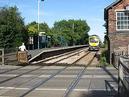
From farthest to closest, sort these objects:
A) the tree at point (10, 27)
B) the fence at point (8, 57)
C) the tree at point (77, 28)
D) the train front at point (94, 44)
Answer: the tree at point (77, 28) → the train front at point (94, 44) → the tree at point (10, 27) → the fence at point (8, 57)

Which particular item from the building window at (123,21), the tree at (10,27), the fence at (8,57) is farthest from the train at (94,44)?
the fence at (8,57)

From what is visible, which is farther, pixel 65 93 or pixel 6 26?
pixel 6 26

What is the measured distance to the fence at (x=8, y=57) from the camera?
116ft

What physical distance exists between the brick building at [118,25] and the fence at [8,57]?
8.69 metres

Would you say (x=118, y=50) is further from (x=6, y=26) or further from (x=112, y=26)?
(x=6, y=26)

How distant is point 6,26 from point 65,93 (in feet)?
114

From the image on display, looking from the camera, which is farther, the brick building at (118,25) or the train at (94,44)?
the train at (94,44)

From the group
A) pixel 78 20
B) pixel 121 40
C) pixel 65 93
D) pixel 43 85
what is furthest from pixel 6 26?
pixel 78 20

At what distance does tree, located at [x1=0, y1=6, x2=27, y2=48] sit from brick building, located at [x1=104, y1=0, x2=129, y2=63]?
14.0m

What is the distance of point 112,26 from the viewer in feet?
135

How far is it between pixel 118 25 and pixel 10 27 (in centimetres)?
1481

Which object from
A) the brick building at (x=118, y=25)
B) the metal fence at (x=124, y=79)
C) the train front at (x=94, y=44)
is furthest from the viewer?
the train front at (x=94, y=44)

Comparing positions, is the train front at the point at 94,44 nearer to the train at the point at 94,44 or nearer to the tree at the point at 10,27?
the train at the point at 94,44

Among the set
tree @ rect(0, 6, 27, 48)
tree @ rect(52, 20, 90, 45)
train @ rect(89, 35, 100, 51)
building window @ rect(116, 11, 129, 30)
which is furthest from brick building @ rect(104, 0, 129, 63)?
tree @ rect(52, 20, 90, 45)
